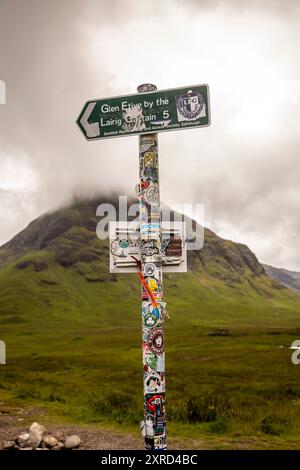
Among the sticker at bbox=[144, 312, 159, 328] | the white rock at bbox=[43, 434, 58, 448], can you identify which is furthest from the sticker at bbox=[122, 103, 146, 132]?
the white rock at bbox=[43, 434, 58, 448]

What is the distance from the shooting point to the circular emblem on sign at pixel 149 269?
6.11m

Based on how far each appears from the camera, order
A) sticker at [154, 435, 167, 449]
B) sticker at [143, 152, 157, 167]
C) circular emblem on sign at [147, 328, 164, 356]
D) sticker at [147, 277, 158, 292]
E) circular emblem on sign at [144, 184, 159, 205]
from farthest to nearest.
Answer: sticker at [143, 152, 157, 167], circular emblem on sign at [144, 184, 159, 205], sticker at [147, 277, 158, 292], circular emblem on sign at [147, 328, 164, 356], sticker at [154, 435, 167, 449]

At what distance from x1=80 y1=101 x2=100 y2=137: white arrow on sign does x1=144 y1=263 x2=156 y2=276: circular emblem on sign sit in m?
2.28

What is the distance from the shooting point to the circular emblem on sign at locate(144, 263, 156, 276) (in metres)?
6.11

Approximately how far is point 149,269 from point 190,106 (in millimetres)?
2536

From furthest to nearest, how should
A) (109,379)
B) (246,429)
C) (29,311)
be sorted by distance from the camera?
1. (29,311)
2. (109,379)
3. (246,429)

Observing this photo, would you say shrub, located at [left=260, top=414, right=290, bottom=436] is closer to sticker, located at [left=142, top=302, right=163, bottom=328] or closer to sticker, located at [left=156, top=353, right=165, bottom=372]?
sticker, located at [left=156, top=353, right=165, bottom=372]

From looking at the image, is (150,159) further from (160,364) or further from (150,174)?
(160,364)

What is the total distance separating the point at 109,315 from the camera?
188 meters

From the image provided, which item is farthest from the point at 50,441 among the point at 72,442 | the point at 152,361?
the point at 152,361
